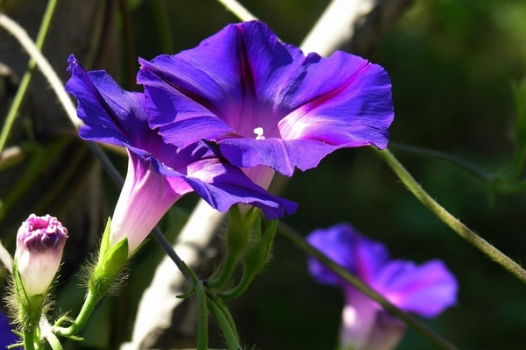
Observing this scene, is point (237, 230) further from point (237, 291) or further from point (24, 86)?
point (24, 86)

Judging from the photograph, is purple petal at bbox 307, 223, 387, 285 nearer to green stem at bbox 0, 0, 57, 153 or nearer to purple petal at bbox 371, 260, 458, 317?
purple petal at bbox 371, 260, 458, 317

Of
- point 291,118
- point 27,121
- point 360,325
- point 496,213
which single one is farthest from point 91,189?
point 496,213

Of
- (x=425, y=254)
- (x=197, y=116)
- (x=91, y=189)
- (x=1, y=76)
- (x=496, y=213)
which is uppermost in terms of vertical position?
(x=197, y=116)

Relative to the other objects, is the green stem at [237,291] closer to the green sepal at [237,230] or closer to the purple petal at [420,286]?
the green sepal at [237,230]

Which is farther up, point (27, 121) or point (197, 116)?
point (197, 116)

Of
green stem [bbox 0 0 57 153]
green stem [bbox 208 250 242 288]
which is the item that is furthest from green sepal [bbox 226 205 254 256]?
green stem [bbox 0 0 57 153]

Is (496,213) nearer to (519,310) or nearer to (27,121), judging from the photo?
(519,310)
